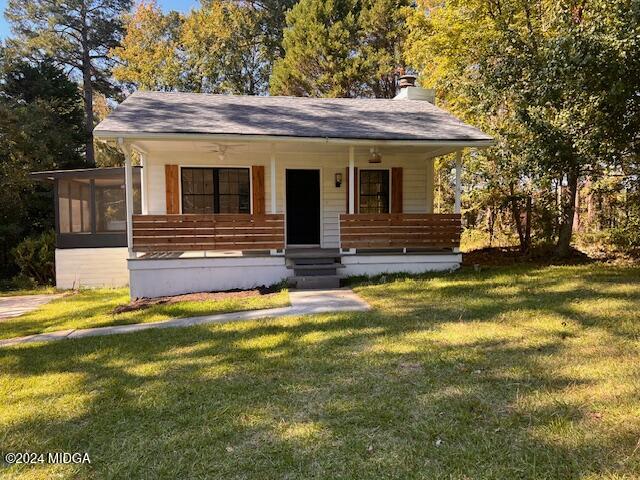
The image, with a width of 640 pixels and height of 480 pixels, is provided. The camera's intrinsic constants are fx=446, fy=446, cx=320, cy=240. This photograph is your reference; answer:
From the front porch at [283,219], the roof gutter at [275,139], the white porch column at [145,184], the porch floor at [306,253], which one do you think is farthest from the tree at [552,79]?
the white porch column at [145,184]

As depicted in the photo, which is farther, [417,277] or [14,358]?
[417,277]

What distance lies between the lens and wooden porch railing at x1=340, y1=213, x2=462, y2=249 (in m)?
9.10

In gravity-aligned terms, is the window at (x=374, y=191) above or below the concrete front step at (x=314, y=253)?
above

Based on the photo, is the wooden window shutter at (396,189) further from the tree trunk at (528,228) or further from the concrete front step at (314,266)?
the tree trunk at (528,228)

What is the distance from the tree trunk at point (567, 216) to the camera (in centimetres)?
1049

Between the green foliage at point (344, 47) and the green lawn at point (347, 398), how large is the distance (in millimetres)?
17047

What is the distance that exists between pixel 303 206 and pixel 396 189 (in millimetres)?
2296

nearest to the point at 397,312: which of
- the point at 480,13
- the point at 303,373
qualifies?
the point at 303,373

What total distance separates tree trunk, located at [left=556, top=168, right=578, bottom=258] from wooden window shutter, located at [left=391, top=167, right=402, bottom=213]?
3837 millimetres

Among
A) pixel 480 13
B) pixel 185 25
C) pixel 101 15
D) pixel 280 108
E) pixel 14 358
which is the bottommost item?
pixel 14 358

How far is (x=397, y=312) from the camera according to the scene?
19.9 feet

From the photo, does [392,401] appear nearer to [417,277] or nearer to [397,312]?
[397,312]

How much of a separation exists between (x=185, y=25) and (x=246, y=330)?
891 inches

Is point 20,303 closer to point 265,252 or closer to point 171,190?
point 171,190
